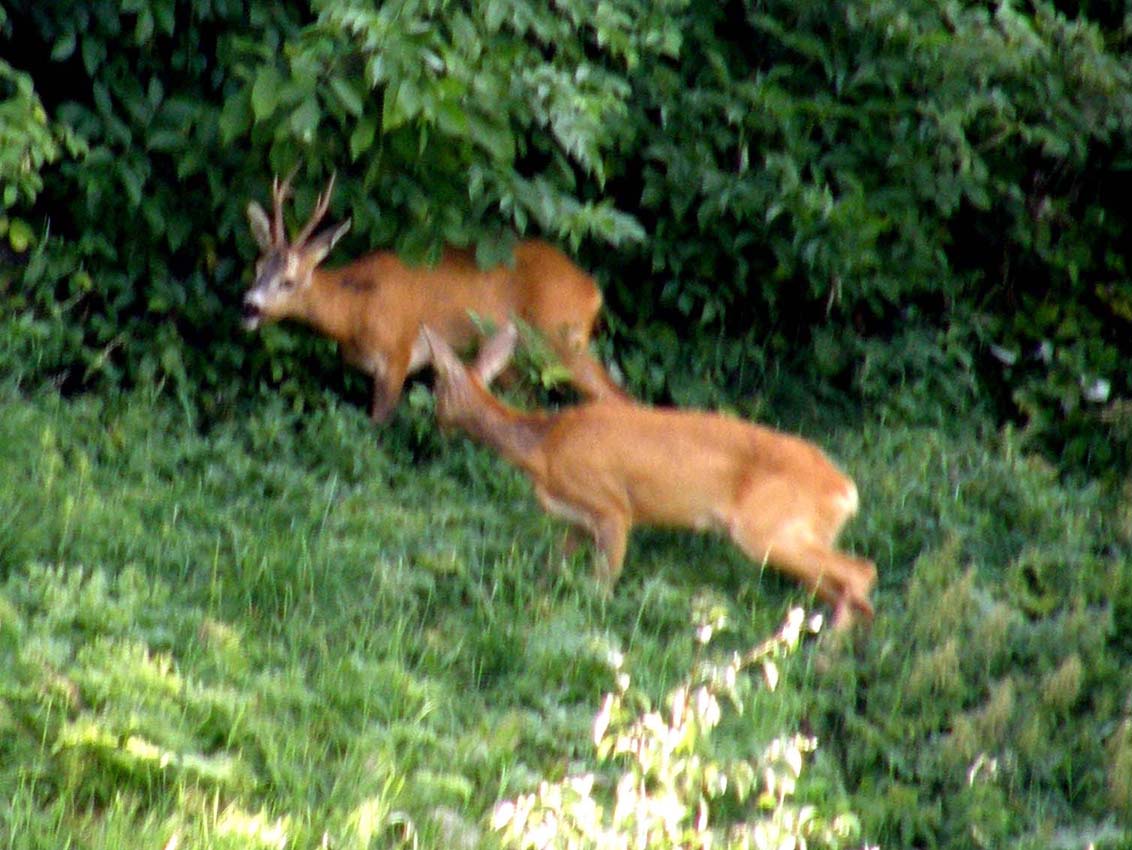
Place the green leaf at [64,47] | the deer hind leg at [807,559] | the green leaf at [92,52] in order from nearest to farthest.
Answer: the deer hind leg at [807,559], the green leaf at [64,47], the green leaf at [92,52]

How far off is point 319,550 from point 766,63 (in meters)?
4.06

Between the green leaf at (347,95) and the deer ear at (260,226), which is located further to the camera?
the deer ear at (260,226)

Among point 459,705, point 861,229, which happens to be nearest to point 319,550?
point 459,705

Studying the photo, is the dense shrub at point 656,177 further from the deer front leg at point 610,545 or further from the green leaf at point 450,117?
the deer front leg at point 610,545

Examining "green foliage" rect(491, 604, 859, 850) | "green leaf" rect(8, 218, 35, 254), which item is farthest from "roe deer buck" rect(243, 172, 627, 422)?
"green foliage" rect(491, 604, 859, 850)

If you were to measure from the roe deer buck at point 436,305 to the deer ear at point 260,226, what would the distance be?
0.27m

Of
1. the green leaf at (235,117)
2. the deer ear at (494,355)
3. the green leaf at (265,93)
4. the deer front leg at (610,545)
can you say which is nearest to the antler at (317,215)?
the green leaf at (235,117)

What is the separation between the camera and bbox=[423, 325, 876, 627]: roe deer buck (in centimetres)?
710

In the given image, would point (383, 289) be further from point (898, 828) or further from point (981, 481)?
point (898, 828)

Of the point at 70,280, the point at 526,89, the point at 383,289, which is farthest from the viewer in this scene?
the point at 383,289

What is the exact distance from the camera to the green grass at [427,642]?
516 cm

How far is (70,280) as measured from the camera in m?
8.76

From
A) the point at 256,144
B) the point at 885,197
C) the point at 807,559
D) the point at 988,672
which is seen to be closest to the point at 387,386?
the point at 256,144

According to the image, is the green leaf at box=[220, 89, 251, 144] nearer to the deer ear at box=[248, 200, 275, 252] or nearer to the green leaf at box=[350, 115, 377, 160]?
the green leaf at box=[350, 115, 377, 160]
